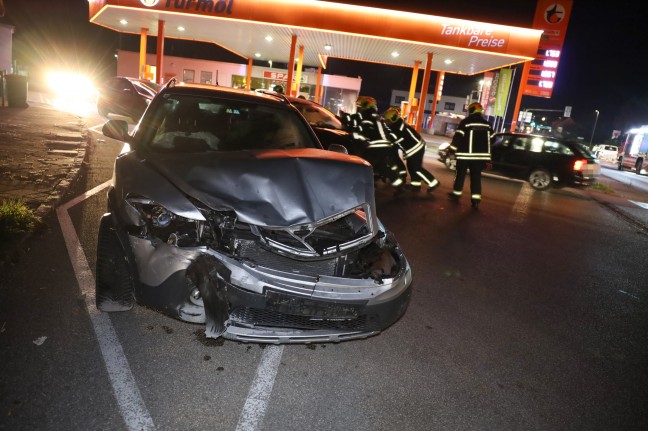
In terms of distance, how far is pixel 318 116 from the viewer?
10.1 meters

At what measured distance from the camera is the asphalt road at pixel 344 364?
247 cm

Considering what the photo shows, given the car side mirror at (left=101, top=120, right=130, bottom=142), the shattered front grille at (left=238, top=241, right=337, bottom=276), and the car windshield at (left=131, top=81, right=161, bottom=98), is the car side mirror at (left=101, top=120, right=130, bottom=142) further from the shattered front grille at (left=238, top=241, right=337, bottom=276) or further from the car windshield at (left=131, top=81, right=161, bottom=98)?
the car windshield at (left=131, top=81, right=161, bottom=98)

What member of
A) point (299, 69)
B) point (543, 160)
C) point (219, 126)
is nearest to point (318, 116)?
point (219, 126)

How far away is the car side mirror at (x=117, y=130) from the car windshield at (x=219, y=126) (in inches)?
9.1

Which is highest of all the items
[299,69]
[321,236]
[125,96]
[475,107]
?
[299,69]

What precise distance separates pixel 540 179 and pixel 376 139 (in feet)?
21.0

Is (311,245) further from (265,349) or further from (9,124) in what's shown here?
(9,124)

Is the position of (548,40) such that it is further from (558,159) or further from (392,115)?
(392,115)

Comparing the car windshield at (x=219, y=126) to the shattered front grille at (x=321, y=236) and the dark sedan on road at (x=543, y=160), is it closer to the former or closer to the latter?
the shattered front grille at (x=321, y=236)

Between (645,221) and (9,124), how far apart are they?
53.0 ft

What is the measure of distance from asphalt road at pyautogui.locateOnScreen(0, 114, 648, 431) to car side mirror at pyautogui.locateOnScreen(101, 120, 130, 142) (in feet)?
4.04

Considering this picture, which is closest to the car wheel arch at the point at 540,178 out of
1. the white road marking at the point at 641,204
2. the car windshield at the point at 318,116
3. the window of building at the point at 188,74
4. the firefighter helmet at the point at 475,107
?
the white road marking at the point at 641,204

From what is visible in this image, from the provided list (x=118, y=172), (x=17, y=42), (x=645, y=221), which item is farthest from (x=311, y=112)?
(x=17, y=42)

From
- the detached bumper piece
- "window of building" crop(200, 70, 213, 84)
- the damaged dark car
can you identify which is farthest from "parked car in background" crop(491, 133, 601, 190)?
"window of building" crop(200, 70, 213, 84)
